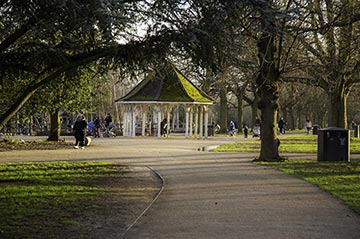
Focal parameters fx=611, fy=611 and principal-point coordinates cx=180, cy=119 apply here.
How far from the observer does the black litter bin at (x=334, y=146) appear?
75.7 feet

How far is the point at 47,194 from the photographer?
43.6ft

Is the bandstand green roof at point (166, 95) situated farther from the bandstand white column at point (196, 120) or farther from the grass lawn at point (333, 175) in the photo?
the grass lawn at point (333, 175)

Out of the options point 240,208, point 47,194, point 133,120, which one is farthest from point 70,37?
point 133,120

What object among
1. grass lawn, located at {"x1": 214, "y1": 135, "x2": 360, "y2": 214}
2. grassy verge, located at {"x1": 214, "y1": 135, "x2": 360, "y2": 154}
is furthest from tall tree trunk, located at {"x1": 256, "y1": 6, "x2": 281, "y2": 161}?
grassy verge, located at {"x1": 214, "y1": 135, "x2": 360, "y2": 154}

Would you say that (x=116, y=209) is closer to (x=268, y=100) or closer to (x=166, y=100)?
(x=268, y=100)

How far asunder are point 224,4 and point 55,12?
10.5 ft

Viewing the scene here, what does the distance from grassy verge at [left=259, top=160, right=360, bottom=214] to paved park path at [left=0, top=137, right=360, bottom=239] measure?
373 mm

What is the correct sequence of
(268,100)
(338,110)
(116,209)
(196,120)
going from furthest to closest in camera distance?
(196,120)
(338,110)
(268,100)
(116,209)

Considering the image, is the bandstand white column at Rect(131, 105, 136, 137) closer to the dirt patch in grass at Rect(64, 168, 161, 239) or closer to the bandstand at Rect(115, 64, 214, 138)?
the bandstand at Rect(115, 64, 214, 138)

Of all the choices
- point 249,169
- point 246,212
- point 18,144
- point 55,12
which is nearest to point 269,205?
point 246,212

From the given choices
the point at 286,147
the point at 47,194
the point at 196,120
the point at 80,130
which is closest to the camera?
the point at 47,194

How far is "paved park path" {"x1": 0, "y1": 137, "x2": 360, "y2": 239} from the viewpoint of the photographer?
29.5ft

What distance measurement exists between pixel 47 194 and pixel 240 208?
176 inches

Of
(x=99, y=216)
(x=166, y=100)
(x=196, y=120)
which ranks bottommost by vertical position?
(x=99, y=216)
